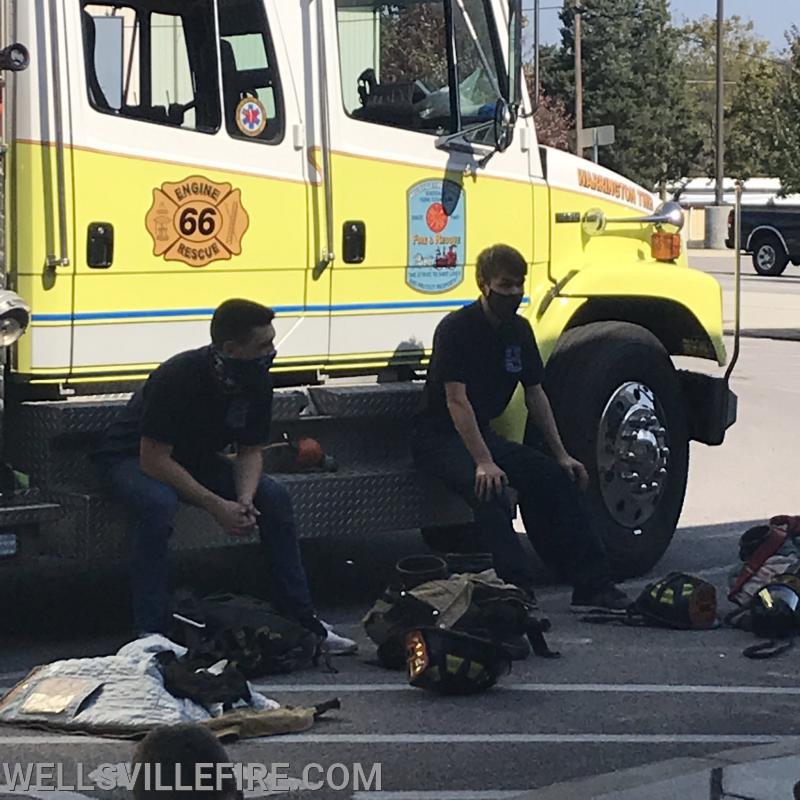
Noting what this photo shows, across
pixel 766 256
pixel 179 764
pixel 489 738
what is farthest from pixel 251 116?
pixel 766 256

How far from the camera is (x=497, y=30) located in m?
8.31

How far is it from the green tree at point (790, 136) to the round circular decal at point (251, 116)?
2362 cm

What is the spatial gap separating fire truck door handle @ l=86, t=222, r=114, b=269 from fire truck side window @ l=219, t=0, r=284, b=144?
27.9 inches

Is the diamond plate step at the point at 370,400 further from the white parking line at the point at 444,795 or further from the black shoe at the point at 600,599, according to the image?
the white parking line at the point at 444,795

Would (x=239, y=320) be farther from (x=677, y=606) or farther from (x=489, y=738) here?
(x=677, y=606)

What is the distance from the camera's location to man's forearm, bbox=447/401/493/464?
779cm

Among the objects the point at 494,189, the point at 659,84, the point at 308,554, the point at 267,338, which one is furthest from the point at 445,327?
the point at 659,84

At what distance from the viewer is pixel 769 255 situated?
1538 inches

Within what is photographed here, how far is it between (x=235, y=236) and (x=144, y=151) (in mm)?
514

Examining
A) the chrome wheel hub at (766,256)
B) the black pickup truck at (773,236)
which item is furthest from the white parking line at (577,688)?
the chrome wheel hub at (766,256)

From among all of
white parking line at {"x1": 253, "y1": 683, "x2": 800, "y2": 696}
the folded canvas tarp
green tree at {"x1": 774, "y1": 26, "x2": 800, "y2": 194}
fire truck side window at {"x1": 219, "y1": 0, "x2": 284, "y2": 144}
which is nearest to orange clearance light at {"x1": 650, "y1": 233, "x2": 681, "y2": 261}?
fire truck side window at {"x1": 219, "y1": 0, "x2": 284, "y2": 144}

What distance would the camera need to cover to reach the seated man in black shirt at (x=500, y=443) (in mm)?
7785

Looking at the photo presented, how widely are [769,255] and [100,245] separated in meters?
33.3

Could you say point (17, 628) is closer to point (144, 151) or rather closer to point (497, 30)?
point (144, 151)
